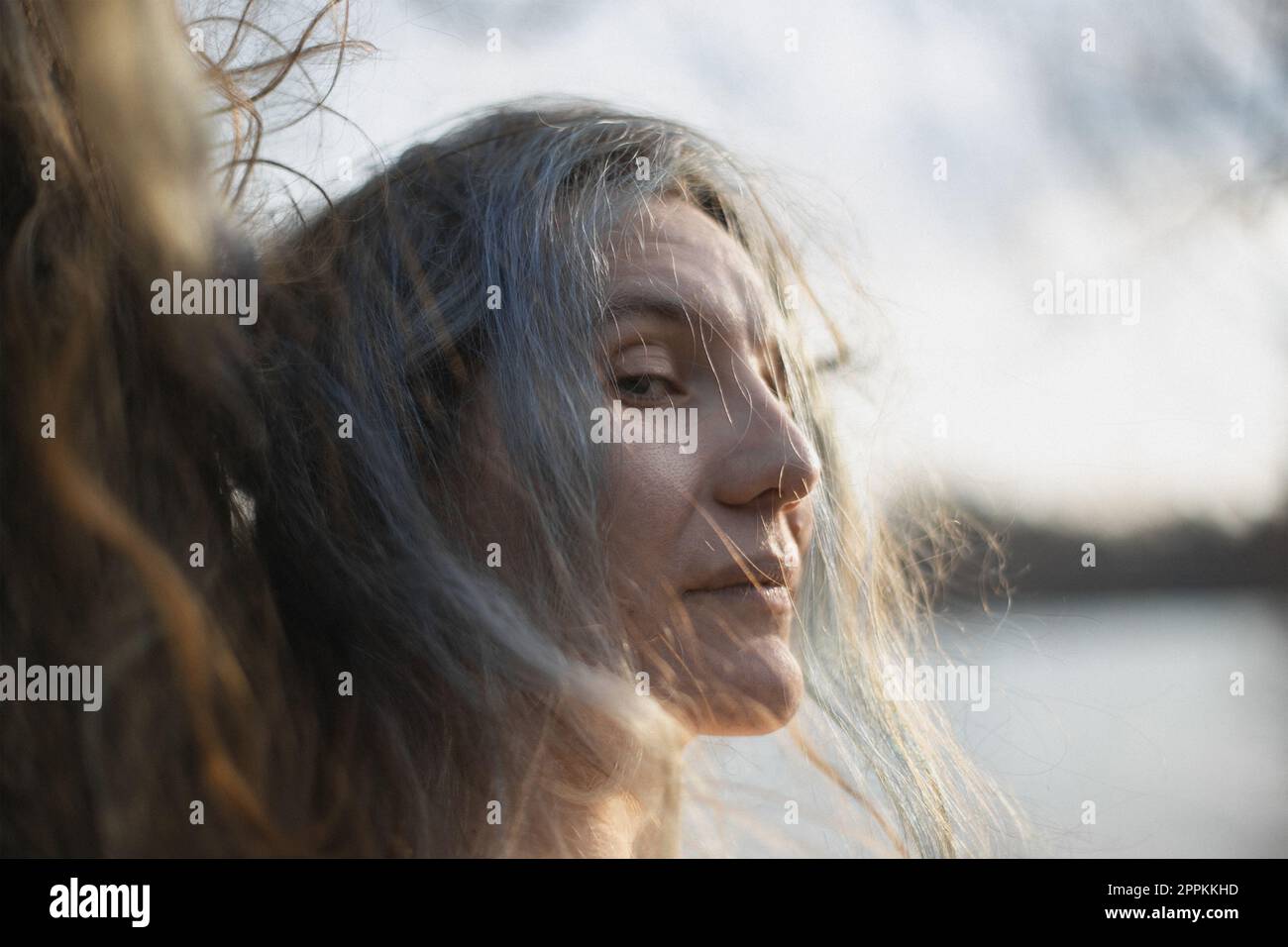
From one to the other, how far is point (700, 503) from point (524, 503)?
0.20 m

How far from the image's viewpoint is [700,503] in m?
1.17

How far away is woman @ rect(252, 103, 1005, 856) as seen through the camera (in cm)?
115

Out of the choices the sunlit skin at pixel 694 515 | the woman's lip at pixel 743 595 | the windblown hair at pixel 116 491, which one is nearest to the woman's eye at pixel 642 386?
the sunlit skin at pixel 694 515

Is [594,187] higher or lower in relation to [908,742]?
higher

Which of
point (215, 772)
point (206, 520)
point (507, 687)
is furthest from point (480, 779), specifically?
point (206, 520)

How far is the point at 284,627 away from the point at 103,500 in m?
0.23

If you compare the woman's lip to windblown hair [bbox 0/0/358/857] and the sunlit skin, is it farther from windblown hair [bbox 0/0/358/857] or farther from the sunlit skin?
windblown hair [bbox 0/0/358/857]

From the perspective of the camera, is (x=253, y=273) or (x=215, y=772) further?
(x=253, y=273)

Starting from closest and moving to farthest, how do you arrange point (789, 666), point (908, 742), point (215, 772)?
1. point (215, 772)
2. point (789, 666)
3. point (908, 742)

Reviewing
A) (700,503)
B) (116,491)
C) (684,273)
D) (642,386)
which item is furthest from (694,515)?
(116,491)

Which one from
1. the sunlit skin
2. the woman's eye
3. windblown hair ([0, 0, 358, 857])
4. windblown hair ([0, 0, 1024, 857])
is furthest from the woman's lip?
windblown hair ([0, 0, 358, 857])

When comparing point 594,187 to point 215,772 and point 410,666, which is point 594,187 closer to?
point 410,666

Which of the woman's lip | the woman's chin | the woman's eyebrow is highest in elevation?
the woman's eyebrow

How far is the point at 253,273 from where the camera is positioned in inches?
47.4
